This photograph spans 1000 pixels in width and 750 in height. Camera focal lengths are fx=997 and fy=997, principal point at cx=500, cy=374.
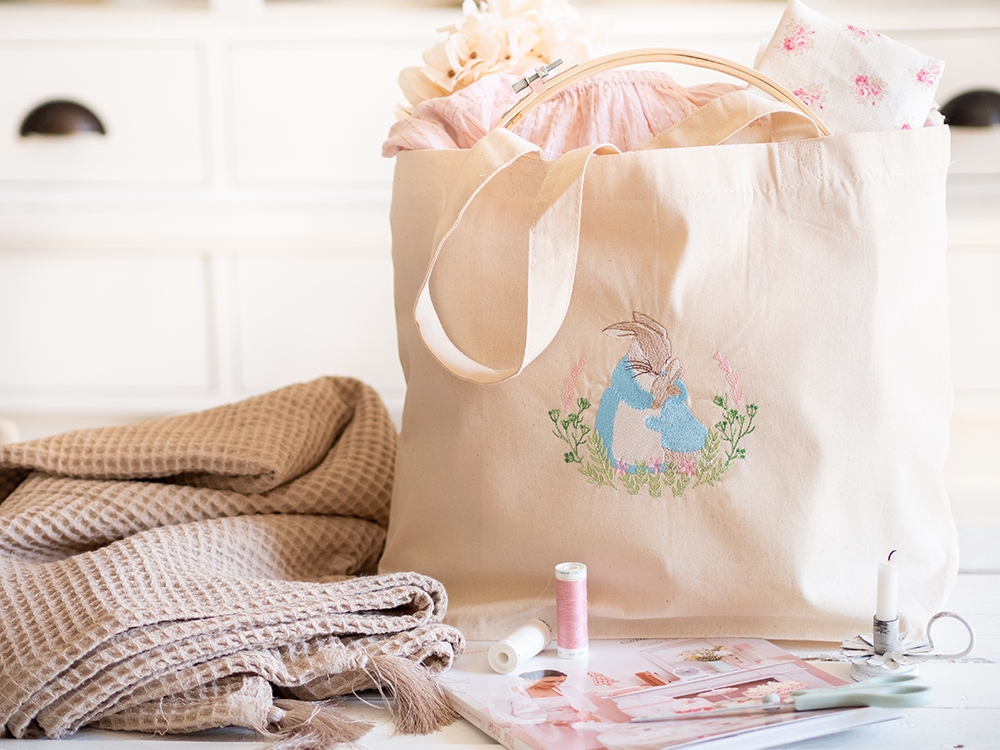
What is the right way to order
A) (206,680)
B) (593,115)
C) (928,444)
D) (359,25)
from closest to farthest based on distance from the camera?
(206,680) → (928,444) → (593,115) → (359,25)

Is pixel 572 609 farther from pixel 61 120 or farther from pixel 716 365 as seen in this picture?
pixel 61 120

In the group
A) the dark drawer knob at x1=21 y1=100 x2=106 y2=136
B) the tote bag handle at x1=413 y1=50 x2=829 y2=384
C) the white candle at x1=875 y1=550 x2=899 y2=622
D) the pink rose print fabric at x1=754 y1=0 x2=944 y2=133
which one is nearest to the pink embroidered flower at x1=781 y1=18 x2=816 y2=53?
the pink rose print fabric at x1=754 y1=0 x2=944 y2=133

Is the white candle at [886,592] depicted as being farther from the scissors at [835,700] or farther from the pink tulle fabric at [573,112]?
the pink tulle fabric at [573,112]

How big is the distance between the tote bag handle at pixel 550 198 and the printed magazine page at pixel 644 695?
0.20m

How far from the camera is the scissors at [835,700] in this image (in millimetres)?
570

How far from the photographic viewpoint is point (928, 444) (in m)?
0.70

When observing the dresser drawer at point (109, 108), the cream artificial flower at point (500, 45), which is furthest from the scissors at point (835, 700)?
the dresser drawer at point (109, 108)

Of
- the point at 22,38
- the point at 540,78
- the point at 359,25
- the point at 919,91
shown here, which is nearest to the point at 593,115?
the point at 540,78

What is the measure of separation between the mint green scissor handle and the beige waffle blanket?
22 centimetres

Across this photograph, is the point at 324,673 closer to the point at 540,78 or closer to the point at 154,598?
the point at 154,598

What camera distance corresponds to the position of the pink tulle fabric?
2.58 feet

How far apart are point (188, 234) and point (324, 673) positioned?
0.97 m

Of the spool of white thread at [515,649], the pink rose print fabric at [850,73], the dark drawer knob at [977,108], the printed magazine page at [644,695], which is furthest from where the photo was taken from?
the dark drawer knob at [977,108]

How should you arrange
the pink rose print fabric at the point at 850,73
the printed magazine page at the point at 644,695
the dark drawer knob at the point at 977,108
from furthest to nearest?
the dark drawer knob at the point at 977,108 < the pink rose print fabric at the point at 850,73 < the printed magazine page at the point at 644,695
